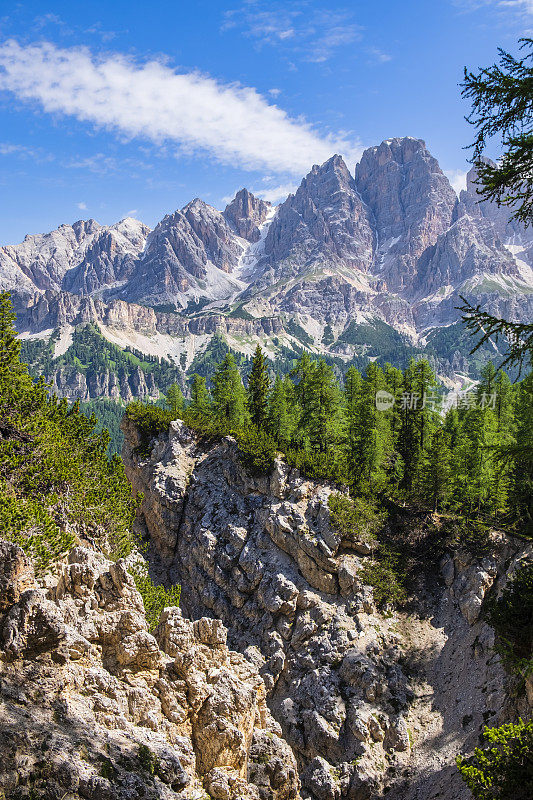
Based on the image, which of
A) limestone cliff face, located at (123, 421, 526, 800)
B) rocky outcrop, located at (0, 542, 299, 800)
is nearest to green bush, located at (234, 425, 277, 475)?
limestone cliff face, located at (123, 421, 526, 800)

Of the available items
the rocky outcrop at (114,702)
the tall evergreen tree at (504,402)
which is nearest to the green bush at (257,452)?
the rocky outcrop at (114,702)

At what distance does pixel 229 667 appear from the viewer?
21.7m

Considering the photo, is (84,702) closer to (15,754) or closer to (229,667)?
(15,754)

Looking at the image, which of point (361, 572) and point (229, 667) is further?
point (361, 572)

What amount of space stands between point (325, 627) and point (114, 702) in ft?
72.8

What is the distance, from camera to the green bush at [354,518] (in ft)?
120

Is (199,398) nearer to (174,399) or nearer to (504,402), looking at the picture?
(174,399)

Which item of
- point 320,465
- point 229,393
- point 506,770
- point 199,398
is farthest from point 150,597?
point 199,398

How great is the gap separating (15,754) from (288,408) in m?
37.3

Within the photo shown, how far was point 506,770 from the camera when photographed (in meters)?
12.5

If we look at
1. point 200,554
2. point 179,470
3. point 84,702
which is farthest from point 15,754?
point 179,470

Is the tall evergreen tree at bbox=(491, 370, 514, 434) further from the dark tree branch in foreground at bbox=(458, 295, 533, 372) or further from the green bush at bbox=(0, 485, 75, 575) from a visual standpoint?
the green bush at bbox=(0, 485, 75, 575)

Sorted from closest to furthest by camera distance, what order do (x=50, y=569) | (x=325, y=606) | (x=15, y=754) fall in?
(x=15, y=754) < (x=50, y=569) < (x=325, y=606)

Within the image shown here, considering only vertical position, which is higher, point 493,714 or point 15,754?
point 15,754
